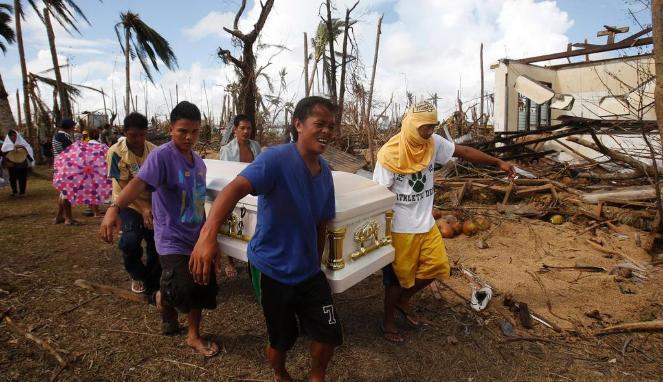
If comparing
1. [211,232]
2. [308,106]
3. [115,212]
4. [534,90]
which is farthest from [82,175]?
[534,90]

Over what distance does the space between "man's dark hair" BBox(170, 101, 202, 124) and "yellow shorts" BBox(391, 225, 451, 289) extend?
1.47 metres

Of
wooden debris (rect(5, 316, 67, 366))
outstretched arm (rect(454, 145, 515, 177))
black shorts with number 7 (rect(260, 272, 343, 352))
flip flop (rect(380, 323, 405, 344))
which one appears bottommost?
flip flop (rect(380, 323, 405, 344))

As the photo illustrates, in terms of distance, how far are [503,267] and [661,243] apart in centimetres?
191

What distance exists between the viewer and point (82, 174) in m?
4.99

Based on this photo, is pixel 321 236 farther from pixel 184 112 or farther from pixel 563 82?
pixel 563 82

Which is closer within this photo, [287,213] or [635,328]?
[287,213]

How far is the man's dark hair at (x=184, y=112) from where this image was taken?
7.93 ft

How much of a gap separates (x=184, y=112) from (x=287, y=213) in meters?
1.05

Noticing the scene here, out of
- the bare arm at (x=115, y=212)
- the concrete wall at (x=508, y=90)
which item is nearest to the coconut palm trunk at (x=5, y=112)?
the bare arm at (x=115, y=212)

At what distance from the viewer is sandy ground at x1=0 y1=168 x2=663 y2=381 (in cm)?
250

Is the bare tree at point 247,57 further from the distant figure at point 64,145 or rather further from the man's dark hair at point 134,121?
the man's dark hair at point 134,121

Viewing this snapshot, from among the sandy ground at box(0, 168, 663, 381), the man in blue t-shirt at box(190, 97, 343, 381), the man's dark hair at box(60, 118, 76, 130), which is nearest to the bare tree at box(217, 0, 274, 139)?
the man's dark hair at box(60, 118, 76, 130)

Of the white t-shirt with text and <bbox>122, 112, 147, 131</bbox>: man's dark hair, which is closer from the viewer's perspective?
the white t-shirt with text

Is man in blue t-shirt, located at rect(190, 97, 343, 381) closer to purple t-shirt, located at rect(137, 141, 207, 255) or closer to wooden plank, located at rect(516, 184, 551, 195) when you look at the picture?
purple t-shirt, located at rect(137, 141, 207, 255)
